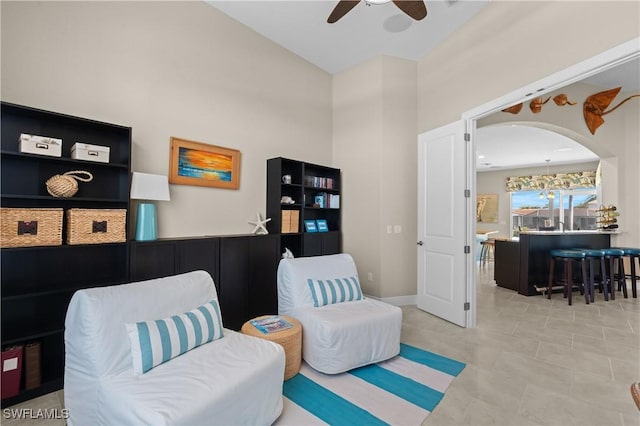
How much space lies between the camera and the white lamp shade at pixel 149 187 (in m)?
2.62

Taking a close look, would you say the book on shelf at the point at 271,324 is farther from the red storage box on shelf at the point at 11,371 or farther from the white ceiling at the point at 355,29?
the white ceiling at the point at 355,29

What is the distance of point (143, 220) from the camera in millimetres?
2643

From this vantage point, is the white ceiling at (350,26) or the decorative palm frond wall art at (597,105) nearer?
the white ceiling at (350,26)

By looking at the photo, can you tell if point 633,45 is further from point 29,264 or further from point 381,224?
point 29,264

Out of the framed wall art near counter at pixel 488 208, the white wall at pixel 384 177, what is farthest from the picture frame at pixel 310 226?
the framed wall art near counter at pixel 488 208

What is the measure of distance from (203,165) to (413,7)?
256 cm

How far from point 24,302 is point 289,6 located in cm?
370

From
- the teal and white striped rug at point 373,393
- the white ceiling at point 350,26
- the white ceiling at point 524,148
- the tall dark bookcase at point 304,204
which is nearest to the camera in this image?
the teal and white striped rug at point 373,393

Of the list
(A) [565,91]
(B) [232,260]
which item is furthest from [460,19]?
(B) [232,260]

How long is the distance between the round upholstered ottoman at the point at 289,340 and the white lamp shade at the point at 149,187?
1.45 metres

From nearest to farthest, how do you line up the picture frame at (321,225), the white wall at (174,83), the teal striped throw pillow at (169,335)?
the teal striped throw pillow at (169,335) < the white wall at (174,83) < the picture frame at (321,225)

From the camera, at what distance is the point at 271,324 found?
245 centimetres

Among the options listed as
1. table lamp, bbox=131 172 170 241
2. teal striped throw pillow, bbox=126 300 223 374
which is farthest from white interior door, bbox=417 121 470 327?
table lamp, bbox=131 172 170 241

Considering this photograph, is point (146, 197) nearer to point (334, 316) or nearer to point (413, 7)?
point (334, 316)
